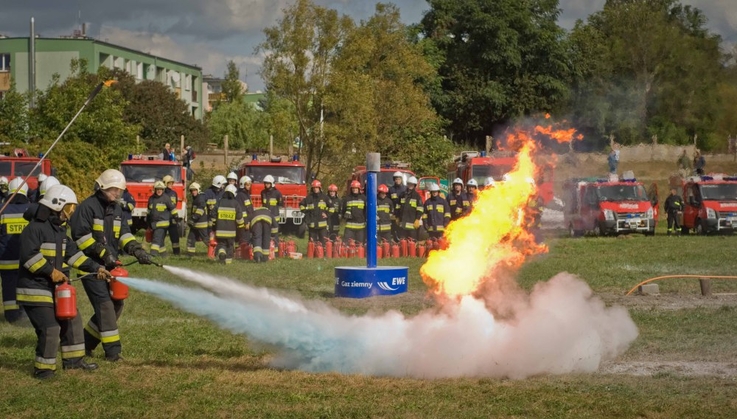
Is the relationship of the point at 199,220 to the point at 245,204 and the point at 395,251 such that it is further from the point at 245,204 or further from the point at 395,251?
the point at 395,251

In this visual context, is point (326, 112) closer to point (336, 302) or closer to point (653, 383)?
point (336, 302)

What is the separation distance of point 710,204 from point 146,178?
810 inches

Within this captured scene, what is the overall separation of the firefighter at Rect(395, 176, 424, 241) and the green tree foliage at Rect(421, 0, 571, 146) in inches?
1129

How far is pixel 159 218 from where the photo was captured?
2495 centimetres

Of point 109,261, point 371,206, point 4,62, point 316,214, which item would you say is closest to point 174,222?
point 316,214

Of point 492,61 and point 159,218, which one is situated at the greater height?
point 492,61

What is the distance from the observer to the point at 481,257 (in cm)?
1302

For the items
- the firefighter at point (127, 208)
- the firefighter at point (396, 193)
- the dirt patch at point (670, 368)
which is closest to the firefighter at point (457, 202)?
the firefighter at point (396, 193)

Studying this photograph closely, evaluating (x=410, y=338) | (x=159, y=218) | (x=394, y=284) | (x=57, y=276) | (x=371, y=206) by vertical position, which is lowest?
(x=394, y=284)

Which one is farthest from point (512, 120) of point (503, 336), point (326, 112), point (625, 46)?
point (503, 336)

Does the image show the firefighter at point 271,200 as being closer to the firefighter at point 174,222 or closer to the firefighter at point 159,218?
the firefighter at point 174,222

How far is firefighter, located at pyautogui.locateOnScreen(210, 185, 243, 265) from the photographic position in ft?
79.3

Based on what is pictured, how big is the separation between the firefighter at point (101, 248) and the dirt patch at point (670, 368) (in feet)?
18.7

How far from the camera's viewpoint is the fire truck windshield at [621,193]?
34.9 meters
